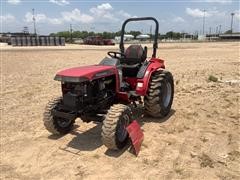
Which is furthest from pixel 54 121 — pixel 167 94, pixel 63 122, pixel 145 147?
pixel 167 94

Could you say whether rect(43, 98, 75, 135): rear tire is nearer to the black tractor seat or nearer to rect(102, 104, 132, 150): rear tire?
rect(102, 104, 132, 150): rear tire

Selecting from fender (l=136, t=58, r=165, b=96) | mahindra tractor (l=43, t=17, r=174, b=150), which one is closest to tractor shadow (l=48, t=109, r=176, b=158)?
mahindra tractor (l=43, t=17, r=174, b=150)

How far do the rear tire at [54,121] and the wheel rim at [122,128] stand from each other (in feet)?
3.82

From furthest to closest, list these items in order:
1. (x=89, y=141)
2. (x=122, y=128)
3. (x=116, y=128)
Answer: (x=89, y=141) < (x=122, y=128) < (x=116, y=128)

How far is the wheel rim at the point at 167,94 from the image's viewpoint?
8.00 metres

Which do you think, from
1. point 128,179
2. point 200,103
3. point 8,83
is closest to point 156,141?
point 128,179

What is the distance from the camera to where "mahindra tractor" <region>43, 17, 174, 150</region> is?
582 cm

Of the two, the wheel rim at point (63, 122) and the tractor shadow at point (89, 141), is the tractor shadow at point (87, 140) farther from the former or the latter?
the wheel rim at point (63, 122)

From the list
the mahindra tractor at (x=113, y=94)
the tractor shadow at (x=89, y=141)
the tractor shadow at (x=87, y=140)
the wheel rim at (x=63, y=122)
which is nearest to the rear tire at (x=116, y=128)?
the mahindra tractor at (x=113, y=94)

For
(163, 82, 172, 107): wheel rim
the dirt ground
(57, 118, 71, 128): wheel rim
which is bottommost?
the dirt ground

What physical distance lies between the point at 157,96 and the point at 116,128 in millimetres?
1852

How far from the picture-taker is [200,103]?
29.1 ft

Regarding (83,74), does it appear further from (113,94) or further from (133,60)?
(133,60)

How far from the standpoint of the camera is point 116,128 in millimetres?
5680
